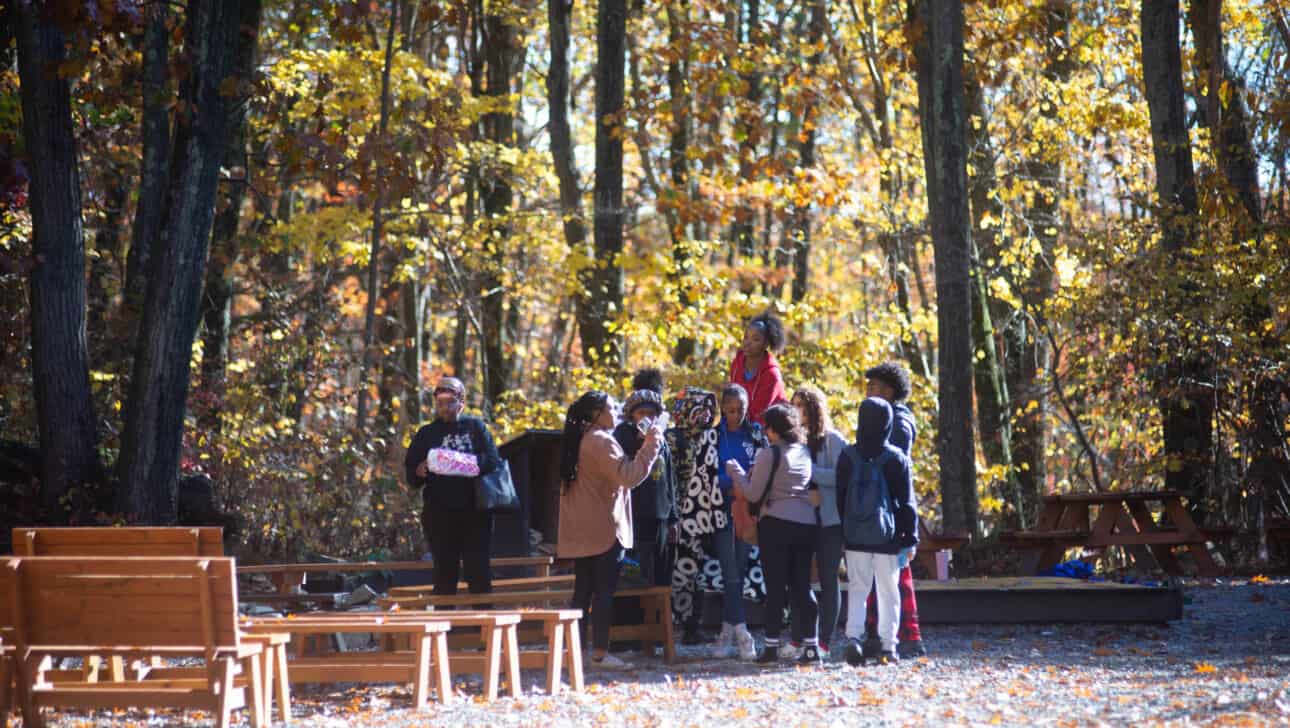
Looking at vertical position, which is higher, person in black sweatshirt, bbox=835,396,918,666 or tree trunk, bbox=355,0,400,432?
tree trunk, bbox=355,0,400,432

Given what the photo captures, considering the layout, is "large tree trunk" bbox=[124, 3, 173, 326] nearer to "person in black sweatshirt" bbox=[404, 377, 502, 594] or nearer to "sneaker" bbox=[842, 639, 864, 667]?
"person in black sweatshirt" bbox=[404, 377, 502, 594]

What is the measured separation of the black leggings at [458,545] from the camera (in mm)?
10289

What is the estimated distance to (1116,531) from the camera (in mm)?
16609

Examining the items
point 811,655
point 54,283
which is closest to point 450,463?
point 811,655

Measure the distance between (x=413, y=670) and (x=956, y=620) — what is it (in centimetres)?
550

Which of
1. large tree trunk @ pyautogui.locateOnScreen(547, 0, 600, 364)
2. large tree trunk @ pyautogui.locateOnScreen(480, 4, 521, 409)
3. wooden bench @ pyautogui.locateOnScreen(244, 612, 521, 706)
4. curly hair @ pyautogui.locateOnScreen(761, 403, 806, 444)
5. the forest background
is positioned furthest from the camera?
large tree trunk @ pyautogui.locateOnScreen(480, 4, 521, 409)

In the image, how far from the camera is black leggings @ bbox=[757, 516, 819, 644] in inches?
401

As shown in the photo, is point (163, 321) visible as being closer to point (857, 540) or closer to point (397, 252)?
point (857, 540)

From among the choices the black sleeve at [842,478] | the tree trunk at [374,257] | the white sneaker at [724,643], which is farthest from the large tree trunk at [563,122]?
the black sleeve at [842,478]

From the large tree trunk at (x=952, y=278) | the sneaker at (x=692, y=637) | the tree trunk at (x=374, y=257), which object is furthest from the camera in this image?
the tree trunk at (x=374, y=257)

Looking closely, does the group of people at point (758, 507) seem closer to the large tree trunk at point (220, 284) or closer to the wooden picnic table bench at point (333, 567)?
the wooden picnic table bench at point (333, 567)

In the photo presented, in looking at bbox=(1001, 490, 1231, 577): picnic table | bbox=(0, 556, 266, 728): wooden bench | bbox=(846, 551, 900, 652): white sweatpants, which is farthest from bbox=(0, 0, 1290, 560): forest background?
bbox=(846, 551, 900, 652): white sweatpants

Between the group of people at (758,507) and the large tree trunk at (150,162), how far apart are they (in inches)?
281

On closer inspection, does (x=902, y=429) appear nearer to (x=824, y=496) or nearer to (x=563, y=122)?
(x=824, y=496)
